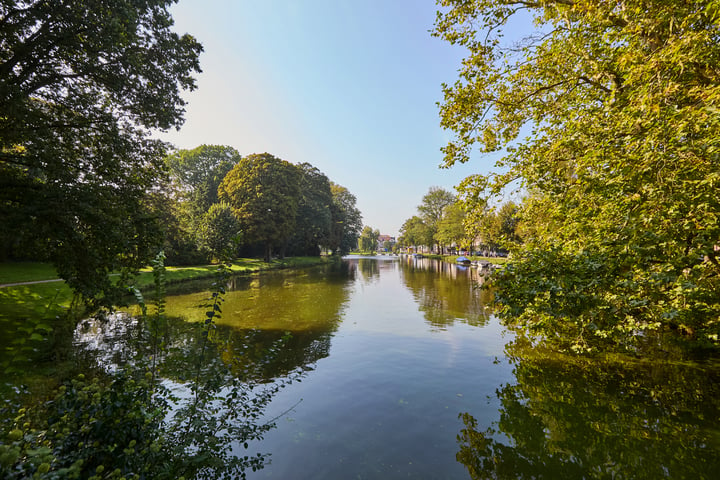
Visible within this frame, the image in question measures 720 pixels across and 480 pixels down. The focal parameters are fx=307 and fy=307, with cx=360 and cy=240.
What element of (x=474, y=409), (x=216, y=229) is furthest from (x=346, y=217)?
(x=474, y=409)

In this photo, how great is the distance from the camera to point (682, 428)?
6230mm

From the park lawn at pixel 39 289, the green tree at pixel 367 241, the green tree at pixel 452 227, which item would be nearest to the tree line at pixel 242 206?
the park lawn at pixel 39 289

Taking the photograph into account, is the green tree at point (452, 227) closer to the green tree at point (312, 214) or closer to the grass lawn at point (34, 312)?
the green tree at point (312, 214)

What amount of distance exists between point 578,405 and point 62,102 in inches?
749

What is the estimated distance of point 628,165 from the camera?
5660 millimetres

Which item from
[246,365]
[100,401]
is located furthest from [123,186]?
[100,401]

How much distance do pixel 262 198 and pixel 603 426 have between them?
45.5 m

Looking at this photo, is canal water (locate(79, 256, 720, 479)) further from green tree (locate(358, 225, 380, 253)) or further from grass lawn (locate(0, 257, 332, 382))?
green tree (locate(358, 225, 380, 253))

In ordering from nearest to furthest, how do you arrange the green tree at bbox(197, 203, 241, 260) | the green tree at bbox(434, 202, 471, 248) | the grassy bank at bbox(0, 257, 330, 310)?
the grassy bank at bbox(0, 257, 330, 310)
the green tree at bbox(197, 203, 241, 260)
the green tree at bbox(434, 202, 471, 248)

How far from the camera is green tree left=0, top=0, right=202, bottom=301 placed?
8570 mm

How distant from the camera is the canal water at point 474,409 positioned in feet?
17.7

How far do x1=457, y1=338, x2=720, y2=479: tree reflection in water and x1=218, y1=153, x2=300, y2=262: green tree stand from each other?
41.7 m

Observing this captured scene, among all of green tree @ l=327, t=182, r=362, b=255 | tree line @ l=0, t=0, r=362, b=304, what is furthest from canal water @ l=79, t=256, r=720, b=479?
green tree @ l=327, t=182, r=362, b=255

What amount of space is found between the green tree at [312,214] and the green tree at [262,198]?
8.75m
